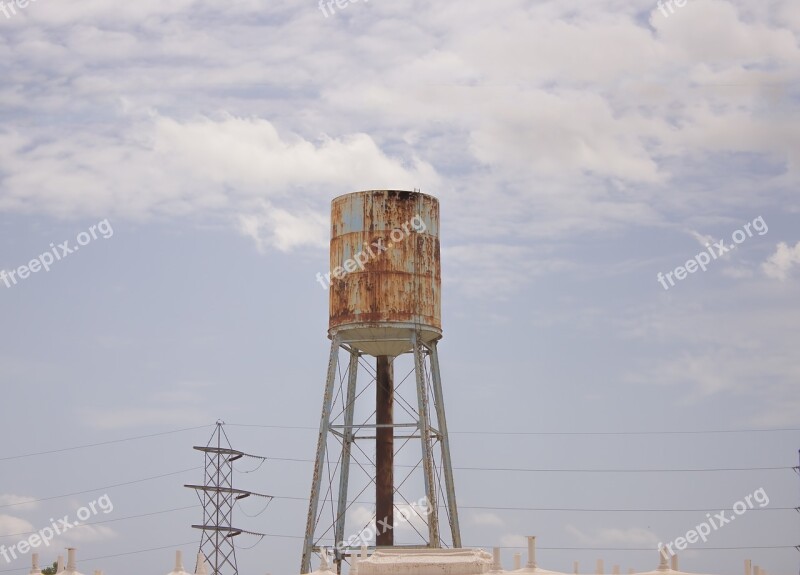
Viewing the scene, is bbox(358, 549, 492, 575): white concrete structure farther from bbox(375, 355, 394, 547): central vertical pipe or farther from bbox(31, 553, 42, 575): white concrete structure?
bbox(31, 553, 42, 575): white concrete structure

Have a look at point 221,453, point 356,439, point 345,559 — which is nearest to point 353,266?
point 356,439

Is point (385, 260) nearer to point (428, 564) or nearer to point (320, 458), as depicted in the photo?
point (320, 458)

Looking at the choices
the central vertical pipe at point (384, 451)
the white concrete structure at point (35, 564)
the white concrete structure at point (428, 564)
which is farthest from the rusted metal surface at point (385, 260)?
the white concrete structure at point (35, 564)

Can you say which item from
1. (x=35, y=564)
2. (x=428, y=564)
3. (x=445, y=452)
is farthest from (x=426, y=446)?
(x=35, y=564)

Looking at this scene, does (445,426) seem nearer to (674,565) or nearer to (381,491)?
(381,491)

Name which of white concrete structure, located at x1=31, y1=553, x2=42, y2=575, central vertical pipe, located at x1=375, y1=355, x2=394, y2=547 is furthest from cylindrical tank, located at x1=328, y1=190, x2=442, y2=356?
white concrete structure, located at x1=31, y1=553, x2=42, y2=575

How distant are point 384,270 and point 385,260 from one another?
439mm

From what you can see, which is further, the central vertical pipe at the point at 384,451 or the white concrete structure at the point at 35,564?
the central vertical pipe at the point at 384,451

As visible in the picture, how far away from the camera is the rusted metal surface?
53.6m

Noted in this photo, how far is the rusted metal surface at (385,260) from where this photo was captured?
5356cm

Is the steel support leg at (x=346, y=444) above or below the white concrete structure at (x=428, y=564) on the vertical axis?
above

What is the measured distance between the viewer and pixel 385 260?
54.1m

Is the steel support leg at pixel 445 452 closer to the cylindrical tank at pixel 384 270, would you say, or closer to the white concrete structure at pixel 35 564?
the cylindrical tank at pixel 384 270

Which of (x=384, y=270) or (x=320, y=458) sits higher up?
(x=384, y=270)
